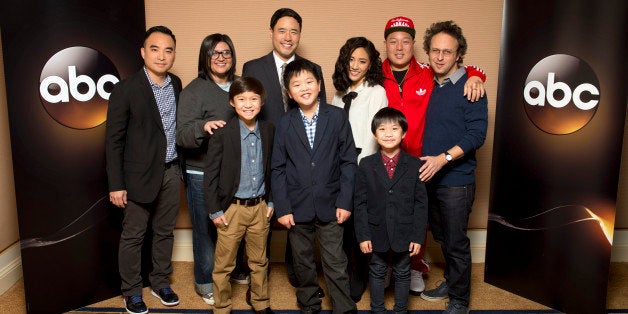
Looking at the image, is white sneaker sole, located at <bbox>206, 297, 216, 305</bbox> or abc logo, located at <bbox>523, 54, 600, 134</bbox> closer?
abc logo, located at <bbox>523, 54, 600, 134</bbox>

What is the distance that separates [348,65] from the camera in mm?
2561

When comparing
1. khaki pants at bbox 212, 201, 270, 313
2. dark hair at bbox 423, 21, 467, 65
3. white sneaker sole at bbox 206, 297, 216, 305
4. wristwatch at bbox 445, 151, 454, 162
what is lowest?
white sneaker sole at bbox 206, 297, 216, 305

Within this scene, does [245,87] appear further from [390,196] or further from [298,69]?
[390,196]

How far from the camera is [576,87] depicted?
8.34ft

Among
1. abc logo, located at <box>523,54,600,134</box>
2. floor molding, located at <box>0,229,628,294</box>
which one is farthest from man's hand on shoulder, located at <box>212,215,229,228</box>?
abc logo, located at <box>523,54,600,134</box>

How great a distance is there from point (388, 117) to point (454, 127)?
397mm

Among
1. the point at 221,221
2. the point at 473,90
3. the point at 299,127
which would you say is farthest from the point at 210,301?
the point at 473,90

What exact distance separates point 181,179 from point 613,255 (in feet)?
10.2

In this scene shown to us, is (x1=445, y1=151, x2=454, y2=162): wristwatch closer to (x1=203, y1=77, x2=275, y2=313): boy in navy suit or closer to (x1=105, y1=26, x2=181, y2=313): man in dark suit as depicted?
(x1=203, y1=77, x2=275, y2=313): boy in navy suit

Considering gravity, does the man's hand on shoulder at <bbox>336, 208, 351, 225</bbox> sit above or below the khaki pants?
above

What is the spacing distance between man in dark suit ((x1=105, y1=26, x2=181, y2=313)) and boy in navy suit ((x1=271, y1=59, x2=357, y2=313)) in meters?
0.66

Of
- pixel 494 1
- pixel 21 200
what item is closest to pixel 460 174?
pixel 494 1

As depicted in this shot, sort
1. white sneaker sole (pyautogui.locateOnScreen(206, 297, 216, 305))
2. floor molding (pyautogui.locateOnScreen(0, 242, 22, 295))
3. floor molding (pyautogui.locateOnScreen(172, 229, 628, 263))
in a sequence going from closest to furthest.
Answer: white sneaker sole (pyautogui.locateOnScreen(206, 297, 216, 305)), floor molding (pyautogui.locateOnScreen(0, 242, 22, 295)), floor molding (pyautogui.locateOnScreen(172, 229, 628, 263))

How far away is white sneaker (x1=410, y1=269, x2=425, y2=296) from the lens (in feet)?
9.62
